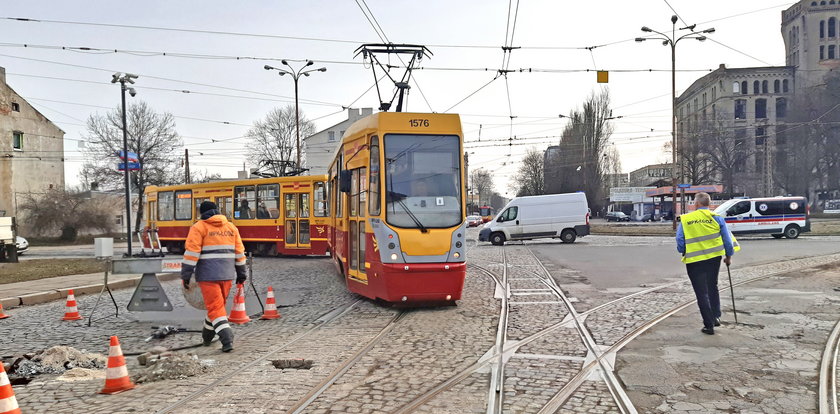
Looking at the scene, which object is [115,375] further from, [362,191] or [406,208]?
[362,191]

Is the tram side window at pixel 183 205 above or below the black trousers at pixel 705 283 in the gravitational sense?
above

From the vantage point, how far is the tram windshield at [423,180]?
354 inches

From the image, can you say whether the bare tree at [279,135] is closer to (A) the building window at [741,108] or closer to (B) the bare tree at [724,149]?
(B) the bare tree at [724,149]

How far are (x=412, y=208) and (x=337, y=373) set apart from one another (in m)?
3.82

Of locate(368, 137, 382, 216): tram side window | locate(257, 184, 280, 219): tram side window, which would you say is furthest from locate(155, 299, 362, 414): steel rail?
locate(257, 184, 280, 219): tram side window

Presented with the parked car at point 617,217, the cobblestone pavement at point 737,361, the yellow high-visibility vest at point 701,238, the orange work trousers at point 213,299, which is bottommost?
the parked car at point 617,217

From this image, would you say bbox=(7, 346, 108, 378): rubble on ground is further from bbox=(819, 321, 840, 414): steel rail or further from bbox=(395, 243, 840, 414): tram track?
bbox=(819, 321, 840, 414): steel rail

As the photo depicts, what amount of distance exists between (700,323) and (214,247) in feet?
20.4

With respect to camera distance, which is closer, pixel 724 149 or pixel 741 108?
pixel 724 149

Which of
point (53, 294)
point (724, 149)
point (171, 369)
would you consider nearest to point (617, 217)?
point (724, 149)

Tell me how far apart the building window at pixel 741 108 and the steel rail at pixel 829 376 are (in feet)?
274

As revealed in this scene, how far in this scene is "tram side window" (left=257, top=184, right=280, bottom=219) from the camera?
22109mm

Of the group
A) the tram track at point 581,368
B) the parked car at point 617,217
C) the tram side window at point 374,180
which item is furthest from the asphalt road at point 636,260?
the parked car at point 617,217

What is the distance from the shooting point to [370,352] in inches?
257
